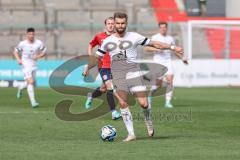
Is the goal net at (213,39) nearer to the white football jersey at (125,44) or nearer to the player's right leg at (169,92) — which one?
the player's right leg at (169,92)

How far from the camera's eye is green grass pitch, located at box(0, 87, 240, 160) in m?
10.9

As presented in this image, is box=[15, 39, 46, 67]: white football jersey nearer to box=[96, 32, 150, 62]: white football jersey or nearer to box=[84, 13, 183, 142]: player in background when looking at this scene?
box=[84, 13, 183, 142]: player in background

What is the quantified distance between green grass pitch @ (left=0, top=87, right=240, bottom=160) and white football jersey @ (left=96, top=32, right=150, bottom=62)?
1.54 metres

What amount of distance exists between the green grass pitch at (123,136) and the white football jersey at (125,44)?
154cm

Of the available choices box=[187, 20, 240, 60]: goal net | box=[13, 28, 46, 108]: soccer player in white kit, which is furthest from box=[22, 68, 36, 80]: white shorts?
box=[187, 20, 240, 60]: goal net

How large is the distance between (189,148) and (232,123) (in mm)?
5012

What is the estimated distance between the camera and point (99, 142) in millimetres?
12680

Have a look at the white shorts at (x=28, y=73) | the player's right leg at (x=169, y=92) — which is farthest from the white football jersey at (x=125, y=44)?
the white shorts at (x=28, y=73)

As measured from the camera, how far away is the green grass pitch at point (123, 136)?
1088 centimetres

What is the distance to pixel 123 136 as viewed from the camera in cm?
1379

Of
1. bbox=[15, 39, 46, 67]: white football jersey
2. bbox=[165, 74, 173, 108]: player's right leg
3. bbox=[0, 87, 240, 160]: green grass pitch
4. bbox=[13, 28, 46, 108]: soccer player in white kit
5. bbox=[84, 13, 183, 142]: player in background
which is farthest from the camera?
bbox=[15, 39, 46, 67]: white football jersey

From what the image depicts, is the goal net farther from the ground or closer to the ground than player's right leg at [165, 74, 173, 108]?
closer to the ground

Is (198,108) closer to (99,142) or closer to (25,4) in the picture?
(99,142)

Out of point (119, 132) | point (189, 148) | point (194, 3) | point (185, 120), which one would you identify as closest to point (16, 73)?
point (194, 3)
